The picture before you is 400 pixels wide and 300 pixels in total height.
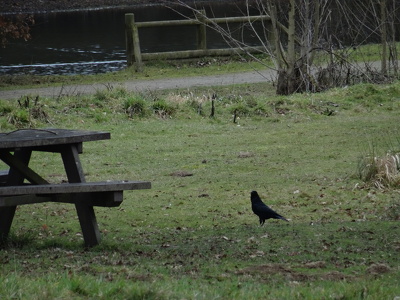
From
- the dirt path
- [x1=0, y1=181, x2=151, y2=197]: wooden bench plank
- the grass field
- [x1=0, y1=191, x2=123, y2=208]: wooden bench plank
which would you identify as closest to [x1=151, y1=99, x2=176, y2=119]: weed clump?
the grass field

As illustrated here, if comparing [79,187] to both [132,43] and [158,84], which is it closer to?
[158,84]

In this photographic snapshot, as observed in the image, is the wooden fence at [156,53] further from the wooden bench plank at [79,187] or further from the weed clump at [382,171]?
the wooden bench plank at [79,187]

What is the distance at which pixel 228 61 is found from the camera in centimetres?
2533

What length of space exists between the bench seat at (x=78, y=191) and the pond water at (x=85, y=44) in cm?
1260

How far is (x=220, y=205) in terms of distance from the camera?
984 centimetres

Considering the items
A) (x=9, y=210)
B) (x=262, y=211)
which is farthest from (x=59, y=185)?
(x=262, y=211)

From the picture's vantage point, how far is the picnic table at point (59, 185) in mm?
7254

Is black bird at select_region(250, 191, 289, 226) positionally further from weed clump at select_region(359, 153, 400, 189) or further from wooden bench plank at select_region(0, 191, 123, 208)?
weed clump at select_region(359, 153, 400, 189)

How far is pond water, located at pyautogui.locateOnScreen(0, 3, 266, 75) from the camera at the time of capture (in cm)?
2722

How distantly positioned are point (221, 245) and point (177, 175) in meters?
4.00

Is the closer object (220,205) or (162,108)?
(220,205)

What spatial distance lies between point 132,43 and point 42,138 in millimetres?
17114

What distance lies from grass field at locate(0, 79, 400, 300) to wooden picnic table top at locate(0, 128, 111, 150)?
96 centimetres

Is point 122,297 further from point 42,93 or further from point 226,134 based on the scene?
point 42,93
